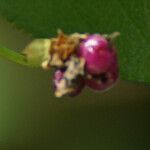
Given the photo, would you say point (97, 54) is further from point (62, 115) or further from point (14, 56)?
point (62, 115)

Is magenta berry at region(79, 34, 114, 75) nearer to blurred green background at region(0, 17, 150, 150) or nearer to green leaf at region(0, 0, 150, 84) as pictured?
green leaf at region(0, 0, 150, 84)

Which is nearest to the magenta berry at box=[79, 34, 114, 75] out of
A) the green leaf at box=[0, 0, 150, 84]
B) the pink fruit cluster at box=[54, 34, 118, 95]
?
the pink fruit cluster at box=[54, 34, 118, 95]

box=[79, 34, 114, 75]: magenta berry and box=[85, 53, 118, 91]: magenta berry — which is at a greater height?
box=[79, 34, 114, 75]: magenta berry

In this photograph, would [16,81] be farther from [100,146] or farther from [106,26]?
[106,26]

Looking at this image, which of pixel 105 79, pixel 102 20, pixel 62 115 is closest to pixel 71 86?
pixel 105 79

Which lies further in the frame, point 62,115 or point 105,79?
point 62,115

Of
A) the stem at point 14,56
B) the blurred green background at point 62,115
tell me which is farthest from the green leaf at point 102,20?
the blurred green background at point 62,115

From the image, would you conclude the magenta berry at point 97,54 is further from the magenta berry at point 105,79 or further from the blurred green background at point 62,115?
the blurred green background at point 62,115
